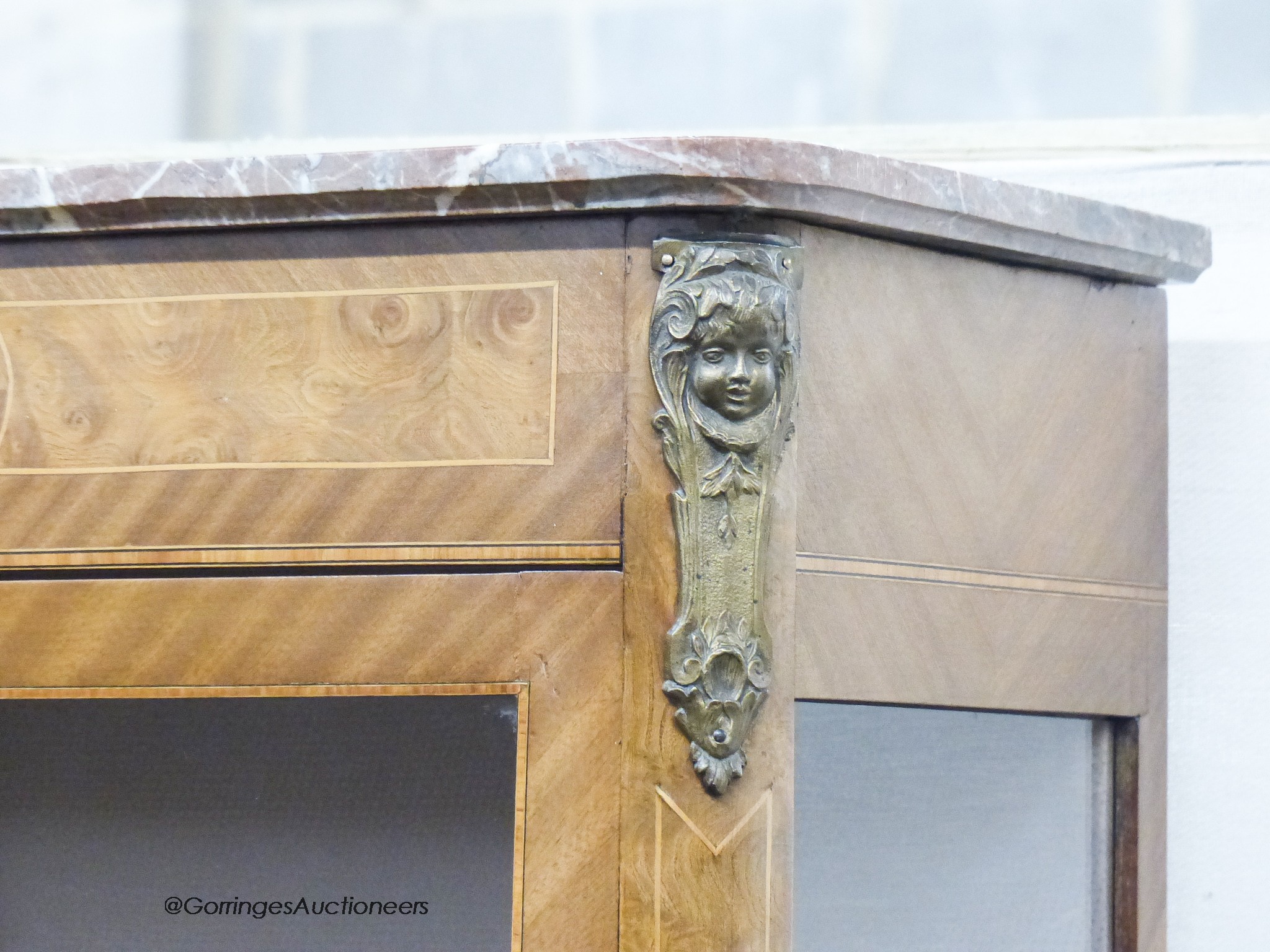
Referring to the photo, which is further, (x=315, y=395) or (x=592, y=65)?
(x=592, y=65)

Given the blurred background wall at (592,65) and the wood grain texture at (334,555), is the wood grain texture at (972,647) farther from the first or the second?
the blurred background wall at (592,65)

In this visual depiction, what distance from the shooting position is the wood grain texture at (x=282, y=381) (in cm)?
92

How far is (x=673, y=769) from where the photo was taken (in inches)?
34.9

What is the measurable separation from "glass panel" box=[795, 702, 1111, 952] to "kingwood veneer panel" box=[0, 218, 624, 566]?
10.9 inches

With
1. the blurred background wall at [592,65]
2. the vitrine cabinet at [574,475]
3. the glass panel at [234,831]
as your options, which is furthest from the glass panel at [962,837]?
the blurred background wall at [592,65]

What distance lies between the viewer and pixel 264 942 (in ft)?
3.68

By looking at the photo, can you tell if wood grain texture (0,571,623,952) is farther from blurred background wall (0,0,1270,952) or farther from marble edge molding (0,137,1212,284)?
blurred background wall (0,0,1270,952)

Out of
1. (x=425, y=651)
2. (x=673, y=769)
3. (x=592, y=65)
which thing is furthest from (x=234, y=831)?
(x=592, y=65)

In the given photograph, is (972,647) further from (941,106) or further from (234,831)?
(941,106)

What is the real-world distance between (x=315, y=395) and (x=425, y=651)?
169 mm

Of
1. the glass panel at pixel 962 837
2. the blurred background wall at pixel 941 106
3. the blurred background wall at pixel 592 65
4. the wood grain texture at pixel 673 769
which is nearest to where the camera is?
the wood grain texture at pixel 673 769

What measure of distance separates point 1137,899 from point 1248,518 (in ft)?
1.33

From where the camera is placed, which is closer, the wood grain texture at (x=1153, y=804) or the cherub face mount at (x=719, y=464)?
the cherub face mount at (x=719, y=464)

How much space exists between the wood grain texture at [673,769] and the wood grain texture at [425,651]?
1 cm
